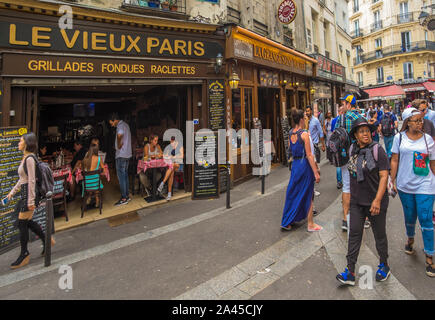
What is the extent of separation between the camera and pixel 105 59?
5707 mm

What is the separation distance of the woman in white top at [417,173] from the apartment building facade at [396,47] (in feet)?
93.5

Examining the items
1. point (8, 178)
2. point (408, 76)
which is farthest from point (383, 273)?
point (408, 76)

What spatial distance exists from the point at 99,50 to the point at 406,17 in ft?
130

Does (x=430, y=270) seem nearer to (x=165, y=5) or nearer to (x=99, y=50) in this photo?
(x=99, y=50)

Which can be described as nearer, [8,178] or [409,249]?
[409,249]

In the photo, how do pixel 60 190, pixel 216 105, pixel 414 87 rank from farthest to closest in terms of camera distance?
pixel 414 87 → pixel 216 105 → pixel 60 190

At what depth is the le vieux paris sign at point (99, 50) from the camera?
4875mm

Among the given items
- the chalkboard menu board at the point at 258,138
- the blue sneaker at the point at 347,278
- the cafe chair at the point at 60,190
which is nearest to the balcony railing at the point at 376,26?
the chalkboard menu board at the point at 258,138

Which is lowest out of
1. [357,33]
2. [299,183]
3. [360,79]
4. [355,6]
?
[299,183]

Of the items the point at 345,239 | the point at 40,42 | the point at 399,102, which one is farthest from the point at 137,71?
the point at 399,102

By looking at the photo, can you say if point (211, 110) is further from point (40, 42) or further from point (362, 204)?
point (362, 204)

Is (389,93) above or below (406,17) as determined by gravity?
below

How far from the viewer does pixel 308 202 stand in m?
4.40

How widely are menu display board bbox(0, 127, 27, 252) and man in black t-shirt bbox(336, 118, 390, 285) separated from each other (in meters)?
5.21
